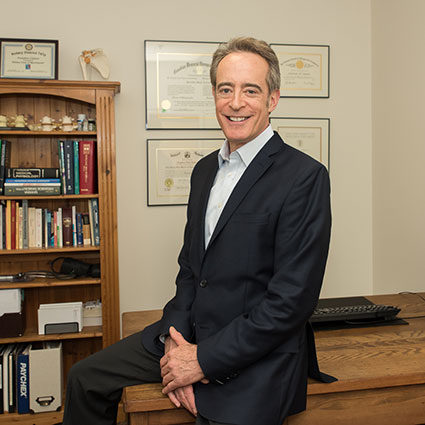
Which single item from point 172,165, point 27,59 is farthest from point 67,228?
point 27,59

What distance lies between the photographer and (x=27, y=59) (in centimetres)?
295

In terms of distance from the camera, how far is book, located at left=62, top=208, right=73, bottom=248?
9.75 feet

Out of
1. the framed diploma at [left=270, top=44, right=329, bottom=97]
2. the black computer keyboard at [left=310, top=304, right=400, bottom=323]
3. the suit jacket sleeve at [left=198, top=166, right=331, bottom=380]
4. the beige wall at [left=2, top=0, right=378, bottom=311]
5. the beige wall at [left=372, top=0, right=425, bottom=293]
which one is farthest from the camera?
the framed diploma at [left=270, top=44, right=329, bottom=97]

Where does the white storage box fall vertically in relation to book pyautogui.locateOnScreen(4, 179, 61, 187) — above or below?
below

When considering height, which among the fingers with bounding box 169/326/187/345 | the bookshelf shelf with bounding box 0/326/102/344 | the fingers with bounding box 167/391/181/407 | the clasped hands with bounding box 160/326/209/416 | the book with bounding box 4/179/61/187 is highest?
the book with bounding box 4/179/61/187

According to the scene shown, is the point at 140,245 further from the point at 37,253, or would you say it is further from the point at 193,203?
the point at 193,203

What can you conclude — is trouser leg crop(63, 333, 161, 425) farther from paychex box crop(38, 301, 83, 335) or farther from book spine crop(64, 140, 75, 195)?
book spine crop(64, 140, 75, 195)

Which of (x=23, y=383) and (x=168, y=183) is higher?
(x=168, y=183)

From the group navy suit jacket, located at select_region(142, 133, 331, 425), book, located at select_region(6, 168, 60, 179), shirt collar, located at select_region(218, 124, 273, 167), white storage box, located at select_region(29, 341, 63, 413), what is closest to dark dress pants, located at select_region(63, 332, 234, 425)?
navy suit jacket, located at select_region(142, 133, 331, 425)

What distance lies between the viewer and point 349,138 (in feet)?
11.4

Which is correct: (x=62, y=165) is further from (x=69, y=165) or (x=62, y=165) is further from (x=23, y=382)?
(x=23, y=382)

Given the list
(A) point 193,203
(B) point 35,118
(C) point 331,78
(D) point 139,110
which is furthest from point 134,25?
(A) point 193,203

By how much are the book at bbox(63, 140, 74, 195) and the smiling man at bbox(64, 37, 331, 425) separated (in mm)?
1492

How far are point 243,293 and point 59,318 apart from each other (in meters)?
1.84
